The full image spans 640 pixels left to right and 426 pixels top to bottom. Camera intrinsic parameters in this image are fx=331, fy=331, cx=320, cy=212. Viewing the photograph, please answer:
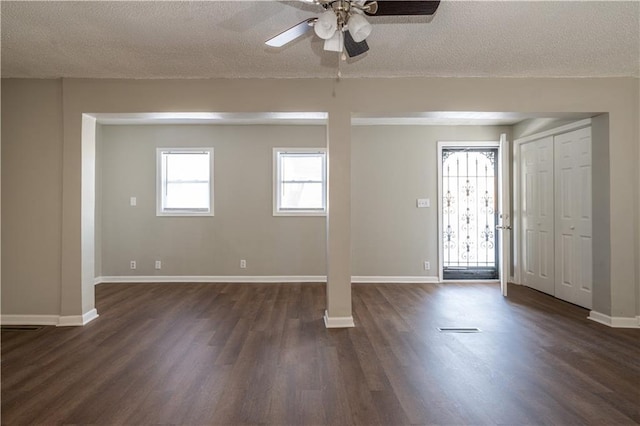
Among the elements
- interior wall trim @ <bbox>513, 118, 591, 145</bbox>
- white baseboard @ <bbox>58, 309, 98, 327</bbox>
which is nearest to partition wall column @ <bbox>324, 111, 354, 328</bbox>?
white baseboard @ <bbox>58, 309, 98, 327</bbox>

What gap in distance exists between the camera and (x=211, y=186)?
5.41 metres

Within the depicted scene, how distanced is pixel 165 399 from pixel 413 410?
1.51 m

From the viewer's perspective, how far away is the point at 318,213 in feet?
17.9

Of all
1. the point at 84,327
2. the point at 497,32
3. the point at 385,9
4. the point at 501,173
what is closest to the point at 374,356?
the point at 385,9

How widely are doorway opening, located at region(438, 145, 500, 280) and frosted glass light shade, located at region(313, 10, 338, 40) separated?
160 inches

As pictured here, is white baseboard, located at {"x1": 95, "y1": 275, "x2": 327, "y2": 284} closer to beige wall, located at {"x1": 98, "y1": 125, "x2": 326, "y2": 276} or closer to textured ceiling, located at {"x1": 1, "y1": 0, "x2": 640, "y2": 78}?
beige wall, located at {"x1": 98, "y1": 125, "x2": 326, "y2": 276}

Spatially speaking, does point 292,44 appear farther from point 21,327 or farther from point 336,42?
point 21,327

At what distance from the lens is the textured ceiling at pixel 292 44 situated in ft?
7.43

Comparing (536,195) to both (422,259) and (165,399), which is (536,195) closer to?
(422,259)

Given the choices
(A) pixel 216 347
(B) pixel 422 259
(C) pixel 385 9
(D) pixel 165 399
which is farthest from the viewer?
(B) pixel 422 259

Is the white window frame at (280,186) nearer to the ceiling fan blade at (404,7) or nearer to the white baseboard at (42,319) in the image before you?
the white baseboard at (42,319)

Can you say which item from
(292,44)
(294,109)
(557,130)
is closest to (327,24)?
(292,44)

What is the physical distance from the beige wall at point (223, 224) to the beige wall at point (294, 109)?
1949 millimetres

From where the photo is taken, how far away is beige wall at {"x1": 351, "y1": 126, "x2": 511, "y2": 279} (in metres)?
5.36
